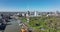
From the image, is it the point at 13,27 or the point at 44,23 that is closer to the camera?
the point at 13,27

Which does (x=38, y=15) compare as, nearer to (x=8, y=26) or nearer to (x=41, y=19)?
(x=41, y=19)

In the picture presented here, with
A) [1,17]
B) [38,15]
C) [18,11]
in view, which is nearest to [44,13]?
[38,15]

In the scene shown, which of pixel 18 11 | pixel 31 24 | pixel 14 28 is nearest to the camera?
pixel 18 11

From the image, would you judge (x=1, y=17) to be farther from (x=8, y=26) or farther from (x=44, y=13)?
(x=44, y=13)

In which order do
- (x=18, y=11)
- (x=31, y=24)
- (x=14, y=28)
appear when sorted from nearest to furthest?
1. (x=18, y=11)
2. (x=14, y=28)
3. (x=31, y=24)

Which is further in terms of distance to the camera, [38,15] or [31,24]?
[31,24]

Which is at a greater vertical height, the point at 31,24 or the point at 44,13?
the point at 44,13
